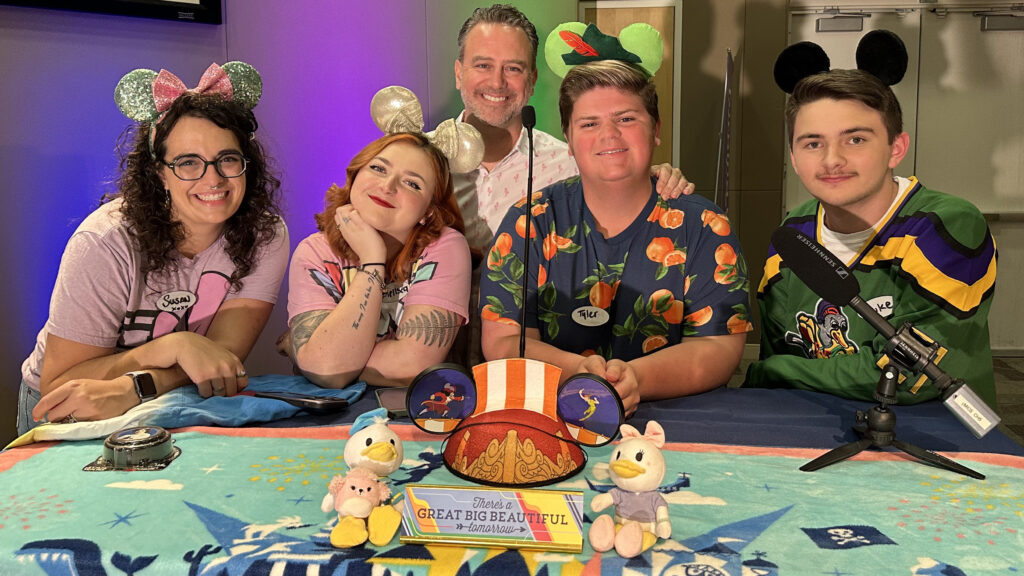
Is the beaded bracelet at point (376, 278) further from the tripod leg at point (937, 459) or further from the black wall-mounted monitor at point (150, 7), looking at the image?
the black wall-mounted monitor at point (150, 7)

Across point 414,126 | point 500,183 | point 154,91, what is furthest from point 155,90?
point 500,183

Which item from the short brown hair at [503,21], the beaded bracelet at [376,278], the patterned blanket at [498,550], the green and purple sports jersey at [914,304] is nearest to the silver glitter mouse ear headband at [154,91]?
the beaded bracelet at [376,278]

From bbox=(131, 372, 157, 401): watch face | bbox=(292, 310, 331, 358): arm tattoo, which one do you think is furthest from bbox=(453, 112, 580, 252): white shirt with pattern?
bbox=(131, 372, 157, 401): watch face

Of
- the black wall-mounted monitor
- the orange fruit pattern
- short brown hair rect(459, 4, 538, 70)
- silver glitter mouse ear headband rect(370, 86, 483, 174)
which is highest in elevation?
the black wall-mounted monitor

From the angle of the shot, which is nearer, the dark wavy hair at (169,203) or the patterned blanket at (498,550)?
the patterned blanket at (498,550)

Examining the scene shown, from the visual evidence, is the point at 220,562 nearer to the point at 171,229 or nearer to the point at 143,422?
the point at 143,422

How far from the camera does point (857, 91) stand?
169 centimetres

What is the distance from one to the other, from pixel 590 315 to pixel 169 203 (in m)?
1.07

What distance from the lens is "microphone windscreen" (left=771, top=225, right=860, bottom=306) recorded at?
114cm

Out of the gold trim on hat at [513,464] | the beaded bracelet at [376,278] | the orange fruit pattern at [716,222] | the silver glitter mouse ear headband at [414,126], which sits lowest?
the gold trim on hat at [513,464]

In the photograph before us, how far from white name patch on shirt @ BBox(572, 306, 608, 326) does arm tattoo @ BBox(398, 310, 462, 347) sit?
0.30m

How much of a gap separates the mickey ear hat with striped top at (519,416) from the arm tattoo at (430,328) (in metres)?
0.64

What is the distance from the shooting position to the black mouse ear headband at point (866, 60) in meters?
1.72

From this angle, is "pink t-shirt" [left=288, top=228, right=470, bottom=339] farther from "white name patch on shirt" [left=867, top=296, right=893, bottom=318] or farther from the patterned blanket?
"white name patch on shirt" [left=867, top=296, right=893, bottom=318]
